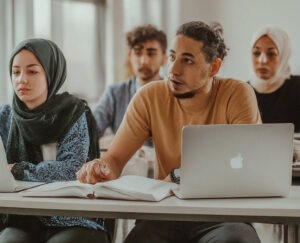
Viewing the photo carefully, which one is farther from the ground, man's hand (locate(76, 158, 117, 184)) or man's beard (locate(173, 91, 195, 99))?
man's beard (locate(173, 91, 195, 99))

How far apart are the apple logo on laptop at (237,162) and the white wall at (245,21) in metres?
2.29

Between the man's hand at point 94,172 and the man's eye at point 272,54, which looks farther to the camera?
the man's eye at point 272,54

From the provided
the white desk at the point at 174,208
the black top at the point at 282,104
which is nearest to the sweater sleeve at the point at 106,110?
the black top at the point at 282,104

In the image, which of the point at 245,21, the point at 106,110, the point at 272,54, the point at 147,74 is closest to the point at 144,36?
the point at 147,74

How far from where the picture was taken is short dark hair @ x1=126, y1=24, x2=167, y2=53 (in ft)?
12.1

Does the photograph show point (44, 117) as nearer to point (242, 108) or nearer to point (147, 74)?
point (242, 108)

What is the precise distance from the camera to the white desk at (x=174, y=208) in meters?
1.38

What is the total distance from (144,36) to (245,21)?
0.73 metres

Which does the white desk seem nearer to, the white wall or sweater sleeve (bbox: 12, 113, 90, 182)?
sweater sleeve (bbox: 12, 113, 90, 182)

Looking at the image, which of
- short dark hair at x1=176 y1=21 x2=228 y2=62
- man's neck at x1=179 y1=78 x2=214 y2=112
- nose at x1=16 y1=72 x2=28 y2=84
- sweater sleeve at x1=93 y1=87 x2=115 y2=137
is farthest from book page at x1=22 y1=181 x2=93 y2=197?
sweater sleeve at x1=93 y1=87 x2=115 y2=137

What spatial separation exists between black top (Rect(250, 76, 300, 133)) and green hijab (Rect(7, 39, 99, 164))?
5.09 feet

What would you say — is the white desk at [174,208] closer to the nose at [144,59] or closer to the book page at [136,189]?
the book page at [136,189]

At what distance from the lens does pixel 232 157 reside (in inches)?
56.0

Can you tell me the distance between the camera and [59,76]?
2.00m
